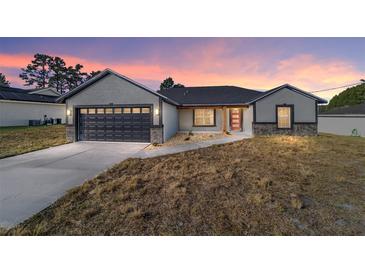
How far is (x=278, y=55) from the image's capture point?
1216 centimetres

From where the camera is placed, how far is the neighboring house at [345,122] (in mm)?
19562

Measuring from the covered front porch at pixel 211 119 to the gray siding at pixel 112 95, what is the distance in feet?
15.5

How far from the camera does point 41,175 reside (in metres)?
6.14

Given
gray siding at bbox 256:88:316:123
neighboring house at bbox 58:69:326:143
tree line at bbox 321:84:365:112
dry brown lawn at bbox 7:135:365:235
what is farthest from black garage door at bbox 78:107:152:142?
tree line at bbox 321:84:365:112

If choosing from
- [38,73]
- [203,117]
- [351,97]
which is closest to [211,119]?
[203,117]

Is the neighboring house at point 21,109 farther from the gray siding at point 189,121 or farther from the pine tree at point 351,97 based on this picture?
the pine tree at point 351,97

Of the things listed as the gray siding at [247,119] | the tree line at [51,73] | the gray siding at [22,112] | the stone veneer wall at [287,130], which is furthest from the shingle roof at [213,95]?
the tree line at [51,73]

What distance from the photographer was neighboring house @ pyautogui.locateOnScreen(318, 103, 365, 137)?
19.6m

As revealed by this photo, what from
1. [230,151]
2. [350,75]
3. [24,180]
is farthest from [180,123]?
[350,75]

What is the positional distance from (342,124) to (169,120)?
2115cm

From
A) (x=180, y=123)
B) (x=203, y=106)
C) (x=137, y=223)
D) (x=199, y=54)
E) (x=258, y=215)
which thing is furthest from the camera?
(x=180, y=123)

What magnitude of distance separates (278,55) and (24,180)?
47.6 ft
